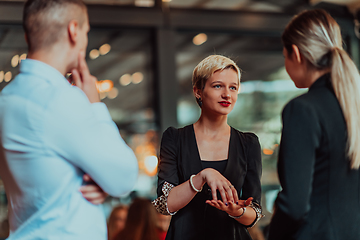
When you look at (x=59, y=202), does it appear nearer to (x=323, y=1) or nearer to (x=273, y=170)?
(x=273, y=170)

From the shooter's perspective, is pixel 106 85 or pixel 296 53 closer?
pixel 296 53

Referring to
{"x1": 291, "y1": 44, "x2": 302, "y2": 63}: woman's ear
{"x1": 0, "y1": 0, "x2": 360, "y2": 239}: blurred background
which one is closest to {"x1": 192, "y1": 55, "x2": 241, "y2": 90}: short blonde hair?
{"x1": 291, "y1": 44, "x2": 302, "y2": 63}: woman's ear

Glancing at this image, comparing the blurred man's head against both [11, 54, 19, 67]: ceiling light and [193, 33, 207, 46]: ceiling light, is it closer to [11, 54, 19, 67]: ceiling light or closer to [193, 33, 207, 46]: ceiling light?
[11, 54, 19, 67]: ceiling light

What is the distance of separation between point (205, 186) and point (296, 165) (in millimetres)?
525

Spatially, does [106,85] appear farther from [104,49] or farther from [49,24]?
[49,24]

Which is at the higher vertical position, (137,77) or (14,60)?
(14,60)

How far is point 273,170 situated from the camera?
17.1 ft

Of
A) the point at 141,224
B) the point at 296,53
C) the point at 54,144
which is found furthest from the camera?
the point at 141,224

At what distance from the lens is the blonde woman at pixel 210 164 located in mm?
1582

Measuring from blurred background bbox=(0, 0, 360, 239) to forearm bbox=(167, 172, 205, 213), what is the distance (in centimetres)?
324

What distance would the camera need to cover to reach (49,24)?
111 cm

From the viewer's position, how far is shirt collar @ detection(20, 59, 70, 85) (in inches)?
42.9

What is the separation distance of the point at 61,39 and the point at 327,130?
860mm

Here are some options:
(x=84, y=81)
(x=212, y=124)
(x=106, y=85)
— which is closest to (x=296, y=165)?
(x=212, y=124)
